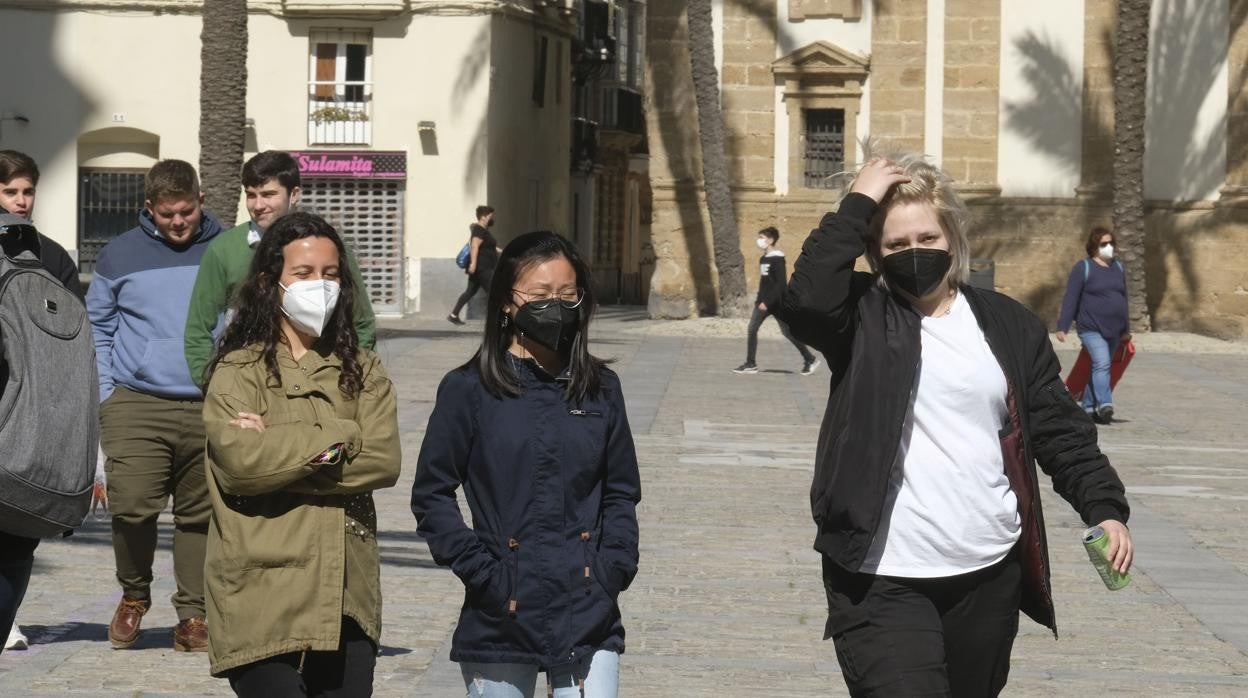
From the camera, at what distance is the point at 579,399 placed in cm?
455

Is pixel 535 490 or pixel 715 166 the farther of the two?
pixel 715 166

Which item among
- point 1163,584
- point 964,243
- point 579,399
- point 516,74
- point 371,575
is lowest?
point 1163,584

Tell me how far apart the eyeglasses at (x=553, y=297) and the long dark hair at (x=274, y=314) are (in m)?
0.48

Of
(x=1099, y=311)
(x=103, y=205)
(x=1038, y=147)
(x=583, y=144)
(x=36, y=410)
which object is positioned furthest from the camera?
(x=583, y=144)

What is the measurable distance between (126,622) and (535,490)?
3472 millimetres

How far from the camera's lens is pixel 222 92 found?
22875 millimetres

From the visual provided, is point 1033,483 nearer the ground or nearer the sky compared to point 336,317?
nearer the ground

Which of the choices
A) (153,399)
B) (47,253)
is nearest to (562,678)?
(47,253)

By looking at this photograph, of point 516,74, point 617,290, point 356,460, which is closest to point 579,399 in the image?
point 356,460

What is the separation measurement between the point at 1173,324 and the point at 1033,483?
30058 millimetres

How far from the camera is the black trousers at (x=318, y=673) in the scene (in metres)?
4.61

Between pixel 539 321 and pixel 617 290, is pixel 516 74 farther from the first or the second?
pixel 539 321

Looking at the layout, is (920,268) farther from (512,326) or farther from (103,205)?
(103,205)

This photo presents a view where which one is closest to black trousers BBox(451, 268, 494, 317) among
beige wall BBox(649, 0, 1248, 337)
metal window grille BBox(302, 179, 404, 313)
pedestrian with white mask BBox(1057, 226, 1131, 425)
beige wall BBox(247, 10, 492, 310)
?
beige wall BBox(649, 0, 1248, 337)
